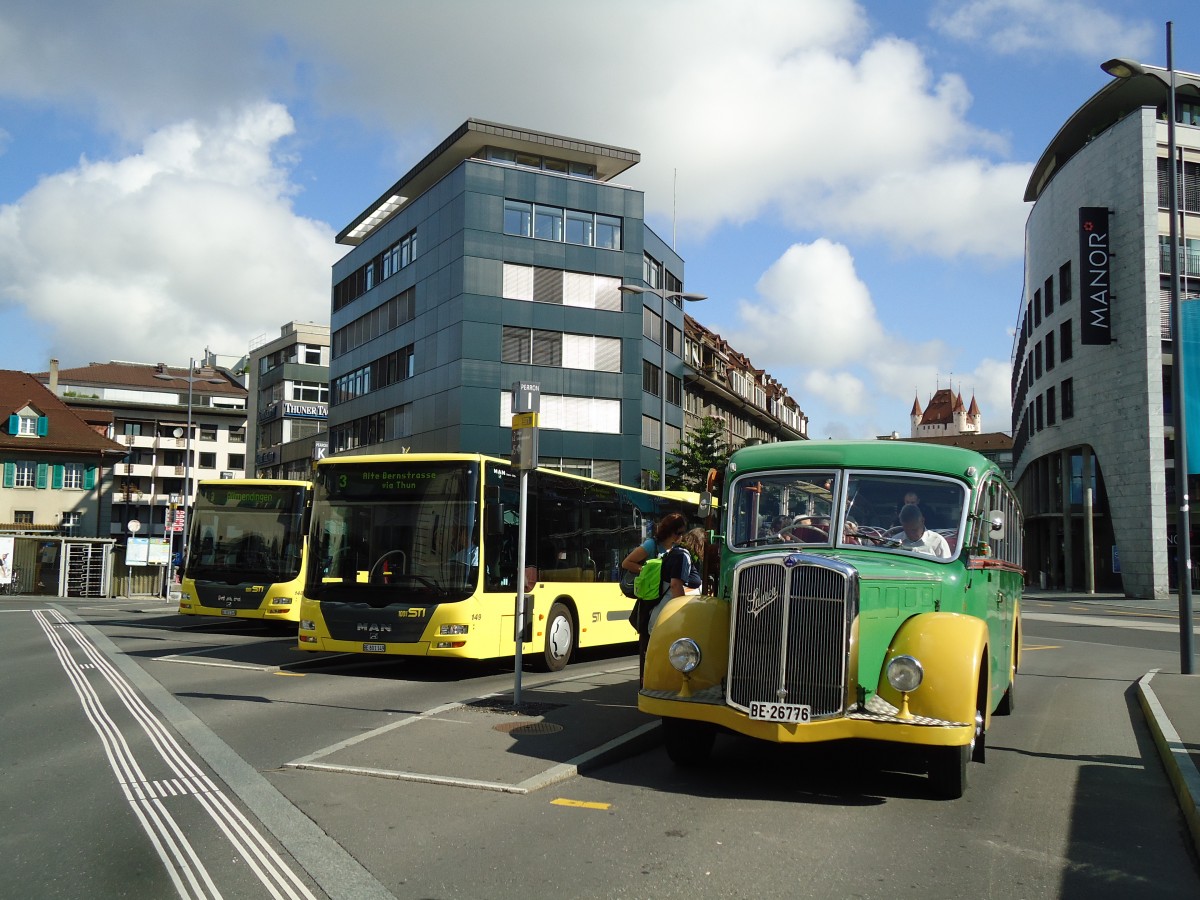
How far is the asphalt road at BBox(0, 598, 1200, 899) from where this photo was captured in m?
5.19

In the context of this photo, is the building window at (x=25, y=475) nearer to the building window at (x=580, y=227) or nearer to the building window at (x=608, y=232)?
the building window at (x=580, y=227)

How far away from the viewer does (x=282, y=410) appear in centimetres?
7344

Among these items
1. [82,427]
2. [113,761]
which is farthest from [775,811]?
[82,427]

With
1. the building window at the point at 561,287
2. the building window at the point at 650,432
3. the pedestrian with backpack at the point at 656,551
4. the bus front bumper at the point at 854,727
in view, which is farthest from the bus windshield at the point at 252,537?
the building window at the point at 650,432

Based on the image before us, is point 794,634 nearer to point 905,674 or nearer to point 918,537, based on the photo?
point 905,674

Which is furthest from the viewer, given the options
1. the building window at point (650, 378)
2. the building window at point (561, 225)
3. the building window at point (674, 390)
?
the building window at point (674, 390)

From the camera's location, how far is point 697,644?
7.52 metres

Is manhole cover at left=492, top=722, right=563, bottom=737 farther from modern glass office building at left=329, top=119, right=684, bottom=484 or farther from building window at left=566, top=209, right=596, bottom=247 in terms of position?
building window at left=566, top=209, right=596, bottom=247

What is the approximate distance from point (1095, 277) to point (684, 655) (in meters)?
50.9

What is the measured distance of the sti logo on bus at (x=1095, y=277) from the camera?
5134 centimetres

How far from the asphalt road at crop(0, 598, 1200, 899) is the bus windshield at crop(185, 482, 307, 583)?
8960 millimetres

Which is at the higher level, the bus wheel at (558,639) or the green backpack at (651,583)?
the green backpack at (651,583)

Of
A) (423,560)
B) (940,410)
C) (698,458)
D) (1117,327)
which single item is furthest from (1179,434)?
(940,410)

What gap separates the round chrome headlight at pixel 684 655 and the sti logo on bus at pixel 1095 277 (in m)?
50.0
